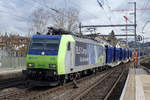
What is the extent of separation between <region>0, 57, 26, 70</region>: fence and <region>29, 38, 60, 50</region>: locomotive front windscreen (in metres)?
11.0

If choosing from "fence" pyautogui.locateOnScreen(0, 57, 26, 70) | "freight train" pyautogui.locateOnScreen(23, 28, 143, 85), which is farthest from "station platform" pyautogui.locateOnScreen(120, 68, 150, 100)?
"fence" pyautogui.locateOnScreen(0, 57, 26, 70)

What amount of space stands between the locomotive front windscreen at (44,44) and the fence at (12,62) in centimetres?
1100

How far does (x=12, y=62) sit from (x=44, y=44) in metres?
12.9

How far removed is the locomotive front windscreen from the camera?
1137cm

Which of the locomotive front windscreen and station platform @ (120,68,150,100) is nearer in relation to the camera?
station platform @ (120,68,150,100)

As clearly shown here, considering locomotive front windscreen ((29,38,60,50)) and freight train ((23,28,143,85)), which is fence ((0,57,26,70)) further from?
freight train ((23,28,143,85))

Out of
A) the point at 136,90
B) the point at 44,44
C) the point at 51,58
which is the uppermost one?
the point at 44,44

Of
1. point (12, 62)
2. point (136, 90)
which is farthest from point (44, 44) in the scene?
point (12, 62)

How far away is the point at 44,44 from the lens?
38.2ft

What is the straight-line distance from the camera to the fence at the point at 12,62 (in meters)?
21.8

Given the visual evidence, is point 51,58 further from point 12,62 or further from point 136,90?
point 12,62

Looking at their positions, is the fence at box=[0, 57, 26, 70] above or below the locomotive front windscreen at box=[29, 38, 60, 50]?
below

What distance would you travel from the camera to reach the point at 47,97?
9.26m

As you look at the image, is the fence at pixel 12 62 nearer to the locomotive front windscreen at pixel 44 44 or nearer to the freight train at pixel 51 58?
the locomotive front windscreen at pixel 44 44
